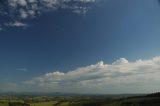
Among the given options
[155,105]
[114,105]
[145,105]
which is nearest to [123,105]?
[114,105]

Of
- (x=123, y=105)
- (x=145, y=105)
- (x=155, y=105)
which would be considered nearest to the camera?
(x=155, y=105)

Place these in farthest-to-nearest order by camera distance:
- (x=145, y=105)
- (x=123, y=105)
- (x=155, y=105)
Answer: (x=123, y=105)
(x=145, y=105)
(x=155, y=105)

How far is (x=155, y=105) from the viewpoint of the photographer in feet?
505

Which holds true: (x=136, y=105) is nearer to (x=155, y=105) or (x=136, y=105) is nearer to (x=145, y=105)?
(x=145, y=105)

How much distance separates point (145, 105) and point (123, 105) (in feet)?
75.2

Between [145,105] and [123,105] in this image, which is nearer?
[145,105]

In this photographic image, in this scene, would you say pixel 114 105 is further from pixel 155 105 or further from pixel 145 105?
pixel 155 105

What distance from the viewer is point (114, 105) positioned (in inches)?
7436

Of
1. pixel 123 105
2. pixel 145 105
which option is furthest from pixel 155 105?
pixel 123 105

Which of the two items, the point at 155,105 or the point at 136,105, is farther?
the point at 136,105

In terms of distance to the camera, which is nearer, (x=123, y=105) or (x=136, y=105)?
(x=136, y=105)

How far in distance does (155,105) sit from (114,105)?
41467 millimetres

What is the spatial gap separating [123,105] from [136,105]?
17.1 meters

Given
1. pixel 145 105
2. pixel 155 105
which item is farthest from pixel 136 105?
pixel 155 105
